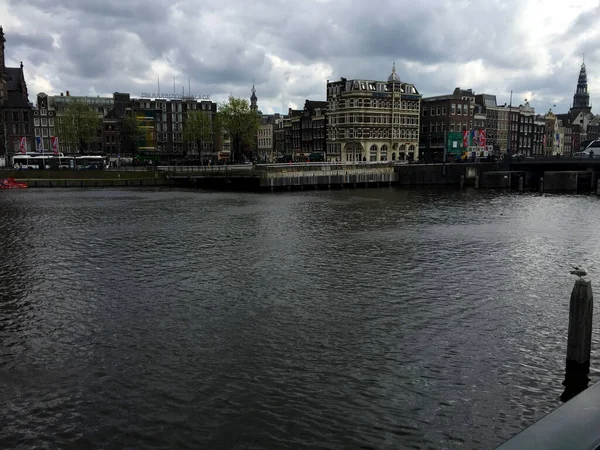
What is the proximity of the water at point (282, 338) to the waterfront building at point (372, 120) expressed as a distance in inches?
4024

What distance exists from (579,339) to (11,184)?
4339 inches

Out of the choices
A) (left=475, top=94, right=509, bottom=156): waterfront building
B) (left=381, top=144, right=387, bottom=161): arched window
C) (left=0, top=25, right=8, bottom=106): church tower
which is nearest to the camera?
(left=0, top=25, right=8, bottom=106): church tower

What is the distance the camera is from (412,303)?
25.0 m

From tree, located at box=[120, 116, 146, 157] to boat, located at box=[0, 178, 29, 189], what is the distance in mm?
53926

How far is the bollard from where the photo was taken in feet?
54.3

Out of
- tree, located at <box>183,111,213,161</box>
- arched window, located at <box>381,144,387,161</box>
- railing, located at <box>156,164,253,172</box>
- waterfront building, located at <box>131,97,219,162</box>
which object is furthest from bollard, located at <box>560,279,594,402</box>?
waterfront building, located at <box>131,97,219,162</box>

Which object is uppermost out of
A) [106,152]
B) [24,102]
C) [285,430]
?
[24,102]

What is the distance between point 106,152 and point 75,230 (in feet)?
435

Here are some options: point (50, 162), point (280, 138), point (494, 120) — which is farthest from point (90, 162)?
point (494, 120)

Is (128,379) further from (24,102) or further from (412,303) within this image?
(24,102)

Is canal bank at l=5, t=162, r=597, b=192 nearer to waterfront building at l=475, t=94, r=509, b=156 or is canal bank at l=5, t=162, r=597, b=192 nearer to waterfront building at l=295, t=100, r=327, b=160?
waterfront building at l=295, t=100, r=327, b=160

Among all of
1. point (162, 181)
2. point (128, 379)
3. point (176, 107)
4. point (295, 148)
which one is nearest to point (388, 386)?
point (128, 379)

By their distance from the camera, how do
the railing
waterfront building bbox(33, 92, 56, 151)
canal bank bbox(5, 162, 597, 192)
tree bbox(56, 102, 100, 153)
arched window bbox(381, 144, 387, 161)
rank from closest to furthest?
canal bank bbox(5, 162, 597, 192)
the railing
tree bbox(56, 102, 100, 153)
arched window bbox(381, 144, 387, 161)
waterfront building bbox(33, 92, 56, 151)

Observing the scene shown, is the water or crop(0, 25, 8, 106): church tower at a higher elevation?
crop(0, 25, 8, 106): church tower
